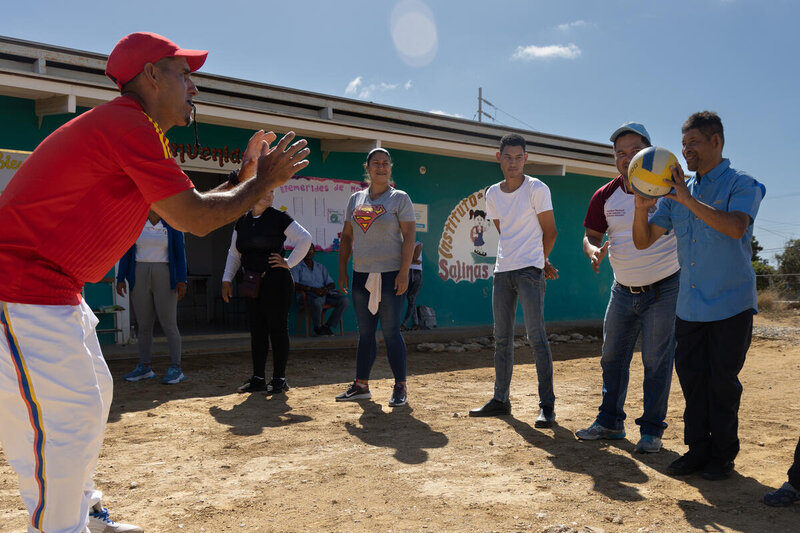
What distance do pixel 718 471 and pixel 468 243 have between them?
9.43m

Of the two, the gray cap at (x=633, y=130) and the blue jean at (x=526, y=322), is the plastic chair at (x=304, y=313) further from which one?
the gray cap at (x=633, y=130)

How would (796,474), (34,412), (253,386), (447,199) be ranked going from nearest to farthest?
(34,412) → (796,474) → (253,386) → (447,199)

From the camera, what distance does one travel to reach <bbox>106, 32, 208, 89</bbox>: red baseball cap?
2.43m

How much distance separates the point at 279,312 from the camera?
6.11m

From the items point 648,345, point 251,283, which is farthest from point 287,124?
point 648,345

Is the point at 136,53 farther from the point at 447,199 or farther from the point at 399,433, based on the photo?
the point at 447,199

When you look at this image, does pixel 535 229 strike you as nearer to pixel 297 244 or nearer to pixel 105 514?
pixel 297 244

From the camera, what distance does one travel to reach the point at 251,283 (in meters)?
5.96

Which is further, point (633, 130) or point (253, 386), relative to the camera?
point (253, 386)

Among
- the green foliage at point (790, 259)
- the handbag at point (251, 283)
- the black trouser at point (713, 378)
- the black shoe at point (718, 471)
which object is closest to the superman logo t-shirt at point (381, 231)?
the handbag at point (251, 283)

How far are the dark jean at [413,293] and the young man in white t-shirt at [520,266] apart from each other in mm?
5786

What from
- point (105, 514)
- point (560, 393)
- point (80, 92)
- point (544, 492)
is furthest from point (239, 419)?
point (80, 92)

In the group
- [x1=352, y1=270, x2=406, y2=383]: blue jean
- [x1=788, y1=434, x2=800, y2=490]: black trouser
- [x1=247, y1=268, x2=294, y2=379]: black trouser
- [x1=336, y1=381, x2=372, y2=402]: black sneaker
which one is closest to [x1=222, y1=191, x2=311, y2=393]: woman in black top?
[x1=247, y1=268, x2=294, y2=379]: black trouser

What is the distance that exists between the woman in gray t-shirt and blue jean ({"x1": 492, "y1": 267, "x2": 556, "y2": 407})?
0.85 meters
